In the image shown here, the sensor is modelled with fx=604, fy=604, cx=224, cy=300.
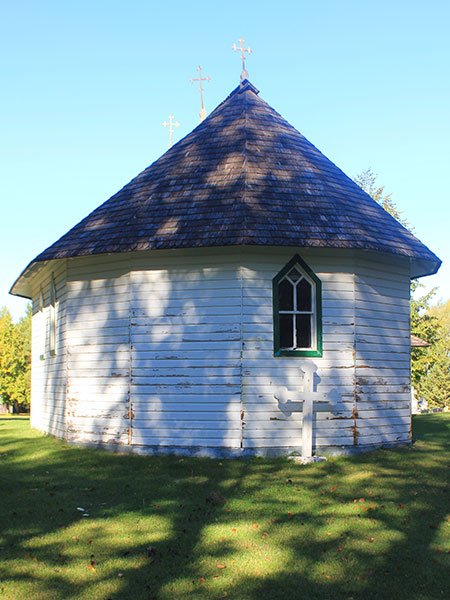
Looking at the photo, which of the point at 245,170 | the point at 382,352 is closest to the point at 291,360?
the point at 382,352

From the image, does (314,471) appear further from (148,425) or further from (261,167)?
(261,167)

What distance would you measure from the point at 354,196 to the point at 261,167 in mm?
2329

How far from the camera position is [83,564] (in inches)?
239

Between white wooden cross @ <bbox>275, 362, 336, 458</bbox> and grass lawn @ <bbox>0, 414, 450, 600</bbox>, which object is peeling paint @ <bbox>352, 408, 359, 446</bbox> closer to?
grass lawn @ <bbox>0, 414, 450, 600</bbox>

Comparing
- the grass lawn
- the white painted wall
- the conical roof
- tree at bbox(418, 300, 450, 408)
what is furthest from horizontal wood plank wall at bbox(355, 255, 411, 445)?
tree at bbox(418, 300, 450, 408)

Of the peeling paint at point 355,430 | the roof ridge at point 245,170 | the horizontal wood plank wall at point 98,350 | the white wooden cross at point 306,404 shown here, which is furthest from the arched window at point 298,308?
the horizontal wood plank wall at point 98,350

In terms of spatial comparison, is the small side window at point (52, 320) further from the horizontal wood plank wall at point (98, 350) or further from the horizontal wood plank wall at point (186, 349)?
the horizontal wood plank wall at point (186, 349)

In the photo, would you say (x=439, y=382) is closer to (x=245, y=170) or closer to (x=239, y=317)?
(x=245, y=170)

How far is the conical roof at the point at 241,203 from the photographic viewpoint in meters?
11.9

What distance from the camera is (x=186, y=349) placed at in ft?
39.4

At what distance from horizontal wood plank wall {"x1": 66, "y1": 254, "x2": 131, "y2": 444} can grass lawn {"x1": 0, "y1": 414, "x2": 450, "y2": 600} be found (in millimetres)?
1108

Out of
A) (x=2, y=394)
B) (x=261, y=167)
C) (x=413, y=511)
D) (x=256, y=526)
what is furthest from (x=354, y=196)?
(x=2, y=394)

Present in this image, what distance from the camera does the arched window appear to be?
475 inches

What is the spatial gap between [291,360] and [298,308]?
109cm
